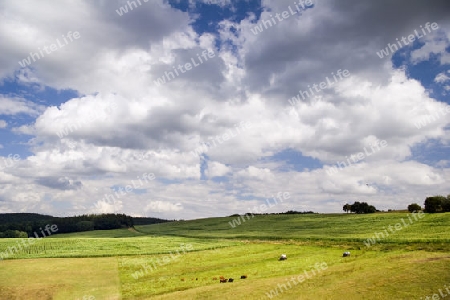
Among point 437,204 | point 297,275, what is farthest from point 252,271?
point 437,204

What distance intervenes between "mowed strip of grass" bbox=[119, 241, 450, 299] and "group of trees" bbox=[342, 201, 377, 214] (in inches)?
3020

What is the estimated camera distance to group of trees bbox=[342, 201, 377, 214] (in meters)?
123

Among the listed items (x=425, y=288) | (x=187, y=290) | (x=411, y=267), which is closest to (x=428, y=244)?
(x=411, y=267)

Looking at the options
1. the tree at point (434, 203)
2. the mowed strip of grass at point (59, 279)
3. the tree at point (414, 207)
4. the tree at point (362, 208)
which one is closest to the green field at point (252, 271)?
the mowed strip of grass at point (59, 279)

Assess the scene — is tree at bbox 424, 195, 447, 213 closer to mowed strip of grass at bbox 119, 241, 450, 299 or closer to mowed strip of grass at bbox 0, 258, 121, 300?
mowed strip of grass at bbox 119, 241, 450, 299

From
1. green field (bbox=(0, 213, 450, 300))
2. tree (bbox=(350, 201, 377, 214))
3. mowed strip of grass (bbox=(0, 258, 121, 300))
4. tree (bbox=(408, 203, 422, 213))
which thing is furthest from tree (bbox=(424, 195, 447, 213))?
mowed strip of grass (bbox=(0, 258, 121, 300))

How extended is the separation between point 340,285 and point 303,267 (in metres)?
11.2

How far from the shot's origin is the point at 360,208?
12619 centimetres

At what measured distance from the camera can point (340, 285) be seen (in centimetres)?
3019

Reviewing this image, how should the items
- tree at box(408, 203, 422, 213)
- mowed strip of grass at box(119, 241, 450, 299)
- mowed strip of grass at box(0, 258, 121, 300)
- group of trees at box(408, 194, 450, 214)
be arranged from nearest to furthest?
mowed strip of grass at box(119, 241, 450, 299), mowed strip of grass at box(0, 258, 121, 300), group of trees at box(408, 194, 450, 214), tree at box(408, 203, 422, 213)

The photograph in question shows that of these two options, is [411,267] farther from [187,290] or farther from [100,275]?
[100,275]

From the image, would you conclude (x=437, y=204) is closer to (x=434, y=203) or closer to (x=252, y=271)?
(x=434, y=203)

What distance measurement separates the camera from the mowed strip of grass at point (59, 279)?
36.0 m

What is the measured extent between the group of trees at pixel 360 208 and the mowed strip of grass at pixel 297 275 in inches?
3020
